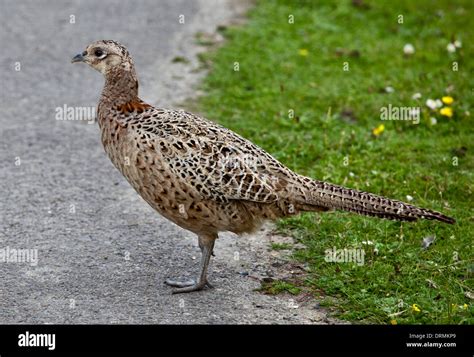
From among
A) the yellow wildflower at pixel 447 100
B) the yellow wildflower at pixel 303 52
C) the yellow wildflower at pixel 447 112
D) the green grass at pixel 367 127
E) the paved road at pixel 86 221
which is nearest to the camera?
the paved road at pixel 86 221

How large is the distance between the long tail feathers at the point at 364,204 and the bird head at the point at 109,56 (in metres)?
1.63

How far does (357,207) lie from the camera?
254 inches

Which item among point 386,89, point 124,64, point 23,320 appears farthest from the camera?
point 386,89

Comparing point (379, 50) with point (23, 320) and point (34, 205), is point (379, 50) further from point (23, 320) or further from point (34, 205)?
point (23, 320)

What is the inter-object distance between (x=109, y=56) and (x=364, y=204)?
215 cm

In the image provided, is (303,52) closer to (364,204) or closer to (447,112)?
(447,112)

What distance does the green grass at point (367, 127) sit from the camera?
6758mm

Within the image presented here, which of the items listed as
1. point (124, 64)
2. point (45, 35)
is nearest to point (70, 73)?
point (45, 35)

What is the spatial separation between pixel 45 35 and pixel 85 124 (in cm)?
258

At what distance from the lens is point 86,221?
7.59m

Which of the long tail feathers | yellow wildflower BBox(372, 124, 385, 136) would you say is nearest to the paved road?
the long tail feathers

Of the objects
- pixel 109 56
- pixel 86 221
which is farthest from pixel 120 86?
pixel 86 221

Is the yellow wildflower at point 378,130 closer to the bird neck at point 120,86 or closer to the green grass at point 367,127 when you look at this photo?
the green grass at point 367,127

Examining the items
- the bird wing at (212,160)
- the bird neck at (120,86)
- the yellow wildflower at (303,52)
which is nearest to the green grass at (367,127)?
the yellow wildflower at (303,52)
